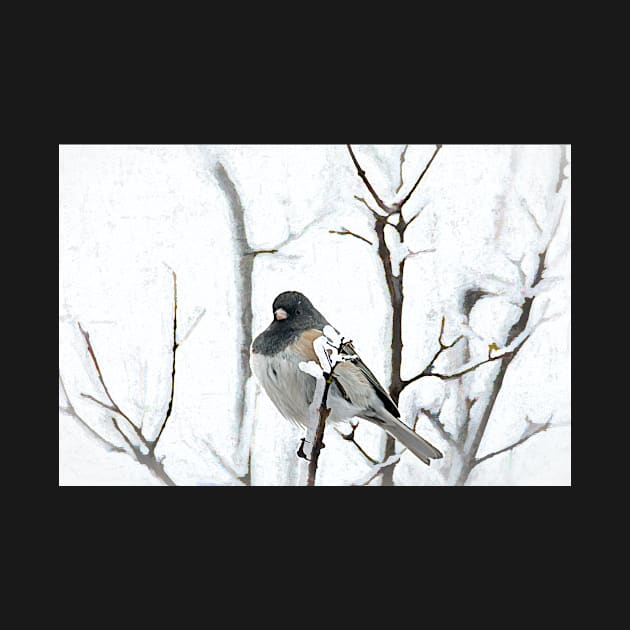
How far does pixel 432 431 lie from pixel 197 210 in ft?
4.68

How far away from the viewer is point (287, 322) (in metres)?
4.57

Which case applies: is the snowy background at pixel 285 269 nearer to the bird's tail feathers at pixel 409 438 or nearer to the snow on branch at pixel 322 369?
the bird's tail feathers at pixel 409 438

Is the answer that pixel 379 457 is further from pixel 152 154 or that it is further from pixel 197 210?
pixel 152 154

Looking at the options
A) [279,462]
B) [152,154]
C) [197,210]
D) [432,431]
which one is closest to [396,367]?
[432,431]

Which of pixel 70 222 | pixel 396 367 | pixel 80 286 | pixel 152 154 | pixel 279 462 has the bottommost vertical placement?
pixel 279 462

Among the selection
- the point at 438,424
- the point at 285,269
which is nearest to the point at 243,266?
the point at 285,269

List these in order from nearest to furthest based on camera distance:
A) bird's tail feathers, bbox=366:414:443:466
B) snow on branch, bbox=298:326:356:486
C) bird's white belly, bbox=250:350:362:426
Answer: snow on branch, bbox=298:326:356:486
bird's white belly, bbox=250:350:362:426
bird's tail feathers, bbox=366:414:443:466

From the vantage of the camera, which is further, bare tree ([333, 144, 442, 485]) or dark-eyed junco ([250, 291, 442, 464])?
→ bare tree ([333, 144, 442, 485])

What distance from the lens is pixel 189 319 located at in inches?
184

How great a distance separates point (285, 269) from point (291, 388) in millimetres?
535

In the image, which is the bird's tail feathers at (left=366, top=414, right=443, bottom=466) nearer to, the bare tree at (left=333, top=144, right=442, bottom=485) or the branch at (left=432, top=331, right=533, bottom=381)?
the bare tree at (left=333, top=144, right=442, bottom=485)

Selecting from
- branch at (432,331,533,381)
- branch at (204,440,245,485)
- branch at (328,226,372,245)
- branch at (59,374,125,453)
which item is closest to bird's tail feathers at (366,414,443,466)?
branch at (432,331,533,381)

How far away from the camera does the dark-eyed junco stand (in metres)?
4.50

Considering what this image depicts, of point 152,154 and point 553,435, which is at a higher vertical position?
point 152,154
